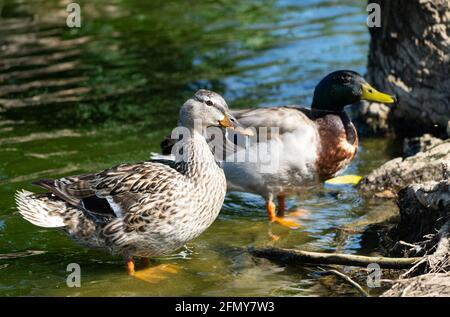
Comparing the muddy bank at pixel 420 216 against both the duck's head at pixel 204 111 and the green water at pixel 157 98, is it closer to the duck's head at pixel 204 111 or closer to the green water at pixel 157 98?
the green water at pixel 157 98

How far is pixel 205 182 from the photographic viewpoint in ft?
22.1

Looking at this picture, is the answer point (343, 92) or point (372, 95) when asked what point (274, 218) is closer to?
point (343, 92)

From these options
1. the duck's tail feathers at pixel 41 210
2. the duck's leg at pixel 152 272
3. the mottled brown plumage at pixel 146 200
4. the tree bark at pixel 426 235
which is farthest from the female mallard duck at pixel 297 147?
the duck's tail feathers at pixel 41 210

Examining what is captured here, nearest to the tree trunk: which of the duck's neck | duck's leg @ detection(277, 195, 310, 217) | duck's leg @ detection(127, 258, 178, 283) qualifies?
duck's leg @ detection(277, 195, 310, 217)

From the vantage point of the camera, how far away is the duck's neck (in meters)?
6.75

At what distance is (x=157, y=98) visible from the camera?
Answer: 38.7 feet

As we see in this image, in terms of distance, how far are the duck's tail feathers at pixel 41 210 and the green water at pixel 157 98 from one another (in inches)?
17.2

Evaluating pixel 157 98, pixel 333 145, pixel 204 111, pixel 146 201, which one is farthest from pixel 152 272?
pixel 157 98

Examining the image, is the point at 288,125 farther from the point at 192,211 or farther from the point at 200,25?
the point at 200,25

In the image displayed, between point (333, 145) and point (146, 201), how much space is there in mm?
2114

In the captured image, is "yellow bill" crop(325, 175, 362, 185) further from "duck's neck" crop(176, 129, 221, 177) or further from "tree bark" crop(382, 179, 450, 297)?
"duck's neck" crop(176, 129, 221, 177)

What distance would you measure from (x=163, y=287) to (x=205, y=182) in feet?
2.71

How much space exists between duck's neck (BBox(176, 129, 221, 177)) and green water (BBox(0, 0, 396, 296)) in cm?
83
